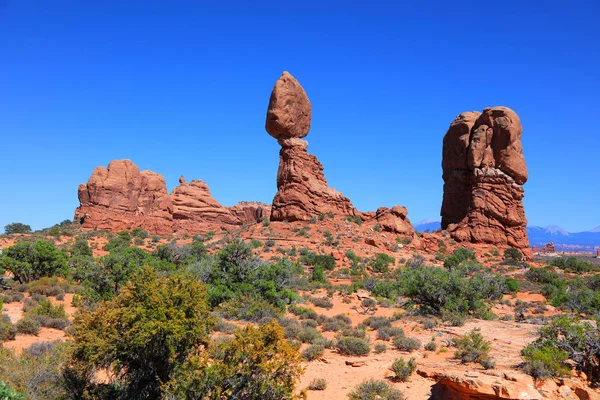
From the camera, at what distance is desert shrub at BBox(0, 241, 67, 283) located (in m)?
20.8

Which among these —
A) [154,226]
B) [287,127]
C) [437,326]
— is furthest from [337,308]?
[154,226]

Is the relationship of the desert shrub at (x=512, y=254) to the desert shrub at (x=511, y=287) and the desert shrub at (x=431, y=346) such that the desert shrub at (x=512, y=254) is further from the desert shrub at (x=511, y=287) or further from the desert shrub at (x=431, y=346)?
the desert shrub at (x=431, y=346)

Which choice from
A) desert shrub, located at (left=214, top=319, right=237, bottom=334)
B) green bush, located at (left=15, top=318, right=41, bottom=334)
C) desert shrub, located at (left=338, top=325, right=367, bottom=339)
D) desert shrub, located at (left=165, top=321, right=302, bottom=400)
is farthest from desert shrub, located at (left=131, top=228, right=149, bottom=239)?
desert shrub, located at (left=165, top=321, right=302, bottom=400)

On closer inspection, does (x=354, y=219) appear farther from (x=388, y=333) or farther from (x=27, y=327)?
(x=27, y=327)

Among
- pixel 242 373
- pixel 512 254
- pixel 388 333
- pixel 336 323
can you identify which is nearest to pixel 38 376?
pixel 242 373

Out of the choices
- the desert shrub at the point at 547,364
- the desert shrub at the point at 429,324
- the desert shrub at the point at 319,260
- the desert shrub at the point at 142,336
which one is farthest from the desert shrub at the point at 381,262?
the desert shrub at the point at 142,336

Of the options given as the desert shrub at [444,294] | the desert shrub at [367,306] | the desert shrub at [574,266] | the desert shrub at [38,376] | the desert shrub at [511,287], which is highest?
the desert shrub at [574,266]

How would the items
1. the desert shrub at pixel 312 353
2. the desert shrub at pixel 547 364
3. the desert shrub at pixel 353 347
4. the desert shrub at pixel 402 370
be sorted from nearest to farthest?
1. the desert shrub at pixel 547 364
2. the desert shrub at pixel 402 370
3. the desert shrub at pixel 312 353
4. the desert shrub at pixel 353 347

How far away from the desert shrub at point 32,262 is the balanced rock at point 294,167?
772 inches

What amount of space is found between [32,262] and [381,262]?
21.0m

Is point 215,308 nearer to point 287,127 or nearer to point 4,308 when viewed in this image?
point 4,308

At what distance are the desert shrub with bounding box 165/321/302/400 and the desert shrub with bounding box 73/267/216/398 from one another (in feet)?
1.63

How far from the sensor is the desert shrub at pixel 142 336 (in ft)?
24.6

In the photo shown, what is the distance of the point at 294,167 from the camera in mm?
38812
